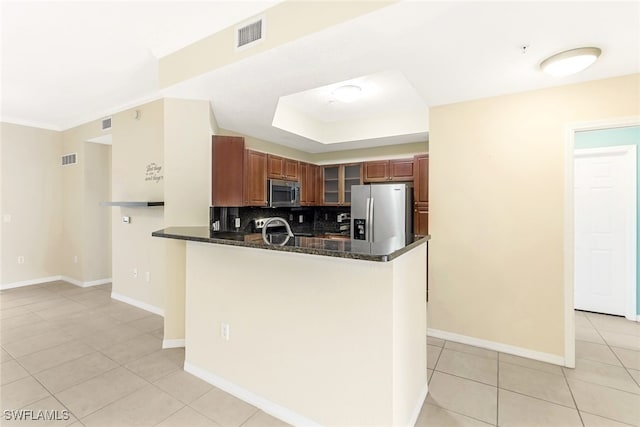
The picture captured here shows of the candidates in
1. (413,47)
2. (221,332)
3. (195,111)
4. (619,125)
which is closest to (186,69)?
(195,111)

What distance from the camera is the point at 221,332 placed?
2248mm

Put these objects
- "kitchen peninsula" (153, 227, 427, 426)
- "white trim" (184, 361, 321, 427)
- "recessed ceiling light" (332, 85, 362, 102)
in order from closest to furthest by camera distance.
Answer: "kitchen peninsula" (153, 227, 427, 426)
"white trim" (184, 361, 321, 427)
"recessed ceiling light" (332, 85, 362, 102)

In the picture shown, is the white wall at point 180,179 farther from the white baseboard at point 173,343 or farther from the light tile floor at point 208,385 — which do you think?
the light tile floor at point 208,385

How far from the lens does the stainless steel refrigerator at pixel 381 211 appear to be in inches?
155

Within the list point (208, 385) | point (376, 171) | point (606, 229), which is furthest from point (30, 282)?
point (606, 229)

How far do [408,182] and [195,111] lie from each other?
125 inches

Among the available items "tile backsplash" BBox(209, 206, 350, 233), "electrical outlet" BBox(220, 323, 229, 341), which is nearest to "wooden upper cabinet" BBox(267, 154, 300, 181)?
"tile backsplash" BBox(209, 206, 350, 233)

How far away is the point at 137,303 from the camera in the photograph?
4031mm

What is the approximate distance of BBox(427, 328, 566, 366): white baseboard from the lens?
265 centimetres

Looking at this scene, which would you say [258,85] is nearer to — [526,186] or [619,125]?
[526,186]

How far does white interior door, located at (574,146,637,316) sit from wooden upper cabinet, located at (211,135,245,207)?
4321mm

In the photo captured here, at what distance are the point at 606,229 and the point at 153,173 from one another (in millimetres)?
5803

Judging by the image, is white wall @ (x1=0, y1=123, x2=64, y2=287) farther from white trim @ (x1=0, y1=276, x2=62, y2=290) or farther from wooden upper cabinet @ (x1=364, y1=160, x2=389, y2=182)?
wooden upper cabinet @ (x1=364, y1=160, x2=389, y2=182)

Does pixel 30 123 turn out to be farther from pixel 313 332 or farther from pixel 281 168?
pixel 313 332
